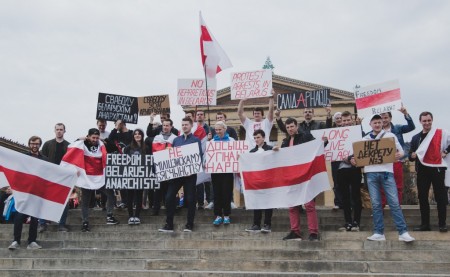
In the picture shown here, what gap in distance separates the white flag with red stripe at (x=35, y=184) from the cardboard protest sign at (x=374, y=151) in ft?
17.9

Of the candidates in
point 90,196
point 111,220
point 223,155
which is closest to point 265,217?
point 223,155

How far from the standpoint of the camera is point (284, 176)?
8.64 meters

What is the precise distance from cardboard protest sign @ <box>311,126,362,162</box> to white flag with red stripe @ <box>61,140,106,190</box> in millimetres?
4607

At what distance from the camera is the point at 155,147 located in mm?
10211

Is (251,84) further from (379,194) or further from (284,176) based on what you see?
(379,194)

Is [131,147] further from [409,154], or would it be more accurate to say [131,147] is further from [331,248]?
[409,154]

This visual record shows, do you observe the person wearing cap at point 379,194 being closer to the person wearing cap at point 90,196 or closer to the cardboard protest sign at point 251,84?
the cardboard protest sign at point 251,84

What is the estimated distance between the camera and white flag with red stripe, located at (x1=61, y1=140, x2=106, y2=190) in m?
9.66

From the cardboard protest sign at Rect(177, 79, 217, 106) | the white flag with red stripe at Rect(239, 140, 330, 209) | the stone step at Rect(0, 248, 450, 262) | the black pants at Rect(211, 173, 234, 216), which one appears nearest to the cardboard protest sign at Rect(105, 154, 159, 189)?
the black pants at Rect(211, 173, 234, 216)

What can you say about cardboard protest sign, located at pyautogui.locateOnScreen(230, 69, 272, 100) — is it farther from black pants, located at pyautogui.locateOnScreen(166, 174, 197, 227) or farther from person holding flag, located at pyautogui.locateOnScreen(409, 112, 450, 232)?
person holding flag, located at pyautogui.locateOnScreen(409, 112, 450, 232)

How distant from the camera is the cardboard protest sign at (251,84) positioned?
11.5 metres

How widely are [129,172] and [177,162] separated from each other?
1193 mm

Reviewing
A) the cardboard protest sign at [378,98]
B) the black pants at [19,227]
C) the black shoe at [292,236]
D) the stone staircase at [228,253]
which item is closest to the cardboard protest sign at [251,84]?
the cardboard protest sign at [378,98]

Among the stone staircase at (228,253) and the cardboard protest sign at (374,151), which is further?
the cardboard protest sign at (374,151)
